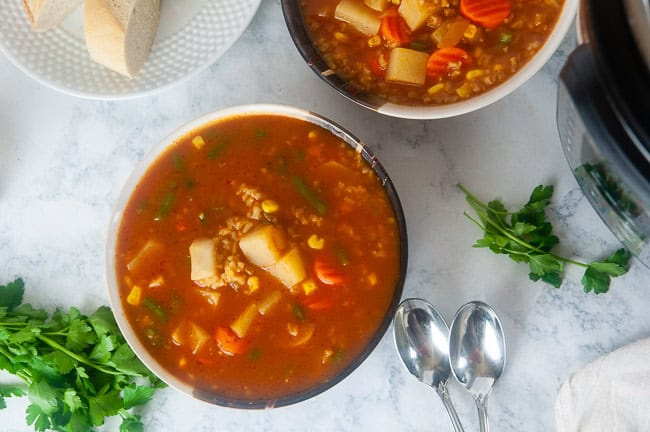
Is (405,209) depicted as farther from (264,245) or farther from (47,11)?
(47,11)

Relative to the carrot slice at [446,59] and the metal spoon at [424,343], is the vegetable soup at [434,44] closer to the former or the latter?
the carrot slice at [446,59]

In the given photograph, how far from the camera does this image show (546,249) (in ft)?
9.60

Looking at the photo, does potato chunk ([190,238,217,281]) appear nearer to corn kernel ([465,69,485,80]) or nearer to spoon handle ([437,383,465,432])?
spoon handle ([437,383,465,432])

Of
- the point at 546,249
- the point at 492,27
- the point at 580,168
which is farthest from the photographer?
the point at 546,249

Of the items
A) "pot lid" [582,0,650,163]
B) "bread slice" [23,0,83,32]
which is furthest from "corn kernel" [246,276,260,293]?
"pot lid" [582,0,650,163]

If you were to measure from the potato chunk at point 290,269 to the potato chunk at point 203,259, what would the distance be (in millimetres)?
191

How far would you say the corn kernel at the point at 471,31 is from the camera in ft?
8.78

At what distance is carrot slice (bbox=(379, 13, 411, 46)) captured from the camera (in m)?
2.71

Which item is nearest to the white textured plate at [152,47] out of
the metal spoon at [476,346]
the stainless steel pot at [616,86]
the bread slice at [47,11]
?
the bread slice at [47,11]

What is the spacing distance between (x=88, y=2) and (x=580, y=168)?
179 centimetres

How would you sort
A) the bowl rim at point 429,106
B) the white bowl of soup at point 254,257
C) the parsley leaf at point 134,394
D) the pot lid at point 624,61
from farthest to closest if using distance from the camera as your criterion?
1. the parsley leaf at point 134,394
2. the white bowl of soup at point 254,257
3. the bowl rim at point 429,106
4. the pot lid at point 624,61

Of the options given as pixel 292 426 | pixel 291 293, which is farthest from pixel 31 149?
pixel 292 426

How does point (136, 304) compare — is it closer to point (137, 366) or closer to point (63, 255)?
point (137, 366)

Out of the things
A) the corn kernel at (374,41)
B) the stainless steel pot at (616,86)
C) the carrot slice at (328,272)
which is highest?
the stainless steel pot at (616,86)
